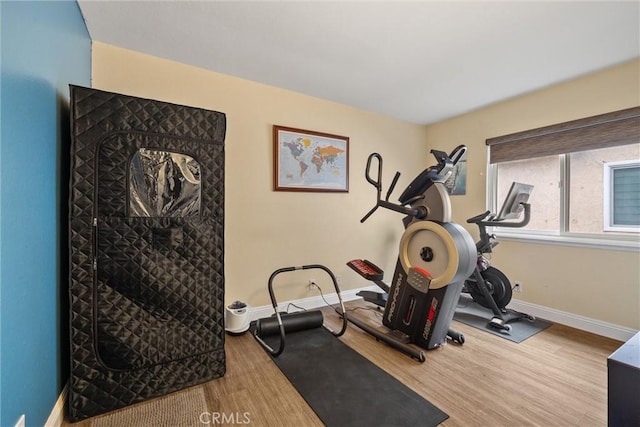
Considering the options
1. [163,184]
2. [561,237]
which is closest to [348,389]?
[163,184]

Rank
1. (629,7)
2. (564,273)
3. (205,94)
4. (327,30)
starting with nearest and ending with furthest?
1. (629,7)
2. (327,30)
3. (205,94)
4. (564,273)

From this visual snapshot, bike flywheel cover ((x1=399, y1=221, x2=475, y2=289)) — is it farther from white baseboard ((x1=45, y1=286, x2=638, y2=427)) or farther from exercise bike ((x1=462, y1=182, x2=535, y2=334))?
white baseboard ((x1=45, y1=286, x2=638, y2=427))

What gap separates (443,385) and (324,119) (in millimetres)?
2774

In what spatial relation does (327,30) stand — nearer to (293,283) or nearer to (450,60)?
(450,60)

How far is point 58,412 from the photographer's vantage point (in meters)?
1.37

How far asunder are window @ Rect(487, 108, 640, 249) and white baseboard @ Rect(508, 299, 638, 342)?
0.73 metres

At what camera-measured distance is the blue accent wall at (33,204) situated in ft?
3.18

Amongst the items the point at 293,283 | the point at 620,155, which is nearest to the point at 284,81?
the point at 293,283

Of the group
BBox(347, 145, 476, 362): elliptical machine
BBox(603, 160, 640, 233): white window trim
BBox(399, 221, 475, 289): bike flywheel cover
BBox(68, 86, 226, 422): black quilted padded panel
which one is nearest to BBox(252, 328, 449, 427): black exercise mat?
BBox(347, 145, 476, 362): elliptical machine

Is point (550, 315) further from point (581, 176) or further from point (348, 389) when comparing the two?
point (348, 389)

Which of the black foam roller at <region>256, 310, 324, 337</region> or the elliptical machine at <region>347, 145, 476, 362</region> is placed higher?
the elliptical machine at <region>347, 145, 476, 362</region>

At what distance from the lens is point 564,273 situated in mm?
2742

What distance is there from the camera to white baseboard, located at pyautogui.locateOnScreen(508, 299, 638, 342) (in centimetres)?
240

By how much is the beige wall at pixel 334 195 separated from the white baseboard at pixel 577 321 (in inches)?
2.0
